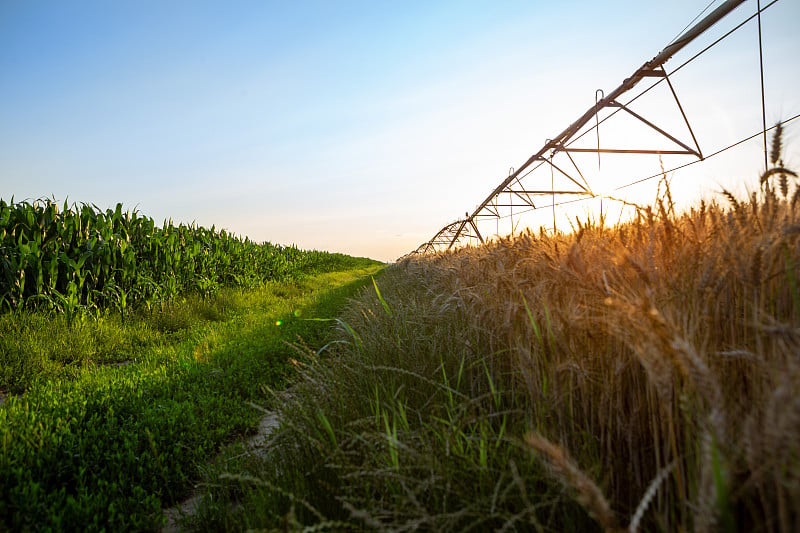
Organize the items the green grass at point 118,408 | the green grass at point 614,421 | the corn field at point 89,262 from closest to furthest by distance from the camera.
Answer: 1. the green grass at point 614,421
2. the green grass at point 118,408
3. the corn field at point 89,262

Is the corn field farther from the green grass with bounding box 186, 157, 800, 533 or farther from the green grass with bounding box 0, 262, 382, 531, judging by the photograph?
the green grass with bounding box 186, 157, 800, 533

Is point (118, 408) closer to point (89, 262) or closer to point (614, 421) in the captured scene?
point (614, 421)

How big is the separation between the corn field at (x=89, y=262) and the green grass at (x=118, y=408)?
0.59 meters

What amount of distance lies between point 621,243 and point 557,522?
1.31 metres

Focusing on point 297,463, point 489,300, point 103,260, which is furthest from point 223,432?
point 103,260

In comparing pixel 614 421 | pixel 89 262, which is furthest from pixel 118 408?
pixel 89 262

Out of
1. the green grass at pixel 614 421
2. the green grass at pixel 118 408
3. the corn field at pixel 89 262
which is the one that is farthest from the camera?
the corn field at pixel 89 262

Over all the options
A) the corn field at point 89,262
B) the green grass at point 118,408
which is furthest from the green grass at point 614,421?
the corn field at point 89,262

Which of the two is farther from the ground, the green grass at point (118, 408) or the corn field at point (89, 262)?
the corn field at point (89, 262)

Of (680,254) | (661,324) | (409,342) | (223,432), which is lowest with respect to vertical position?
(223,432)

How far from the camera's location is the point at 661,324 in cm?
99

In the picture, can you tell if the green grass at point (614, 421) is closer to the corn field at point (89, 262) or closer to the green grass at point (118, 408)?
the green grass at point (118, 408)

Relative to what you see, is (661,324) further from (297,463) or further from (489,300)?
(489,300)

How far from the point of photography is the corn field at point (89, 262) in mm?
6773
